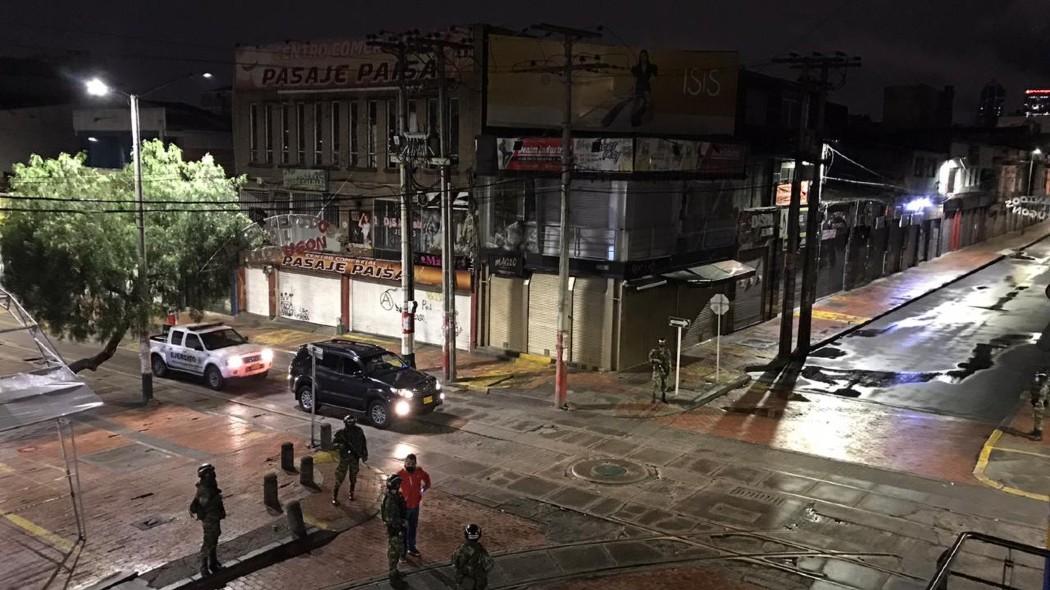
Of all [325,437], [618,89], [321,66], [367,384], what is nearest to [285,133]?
[321,66]

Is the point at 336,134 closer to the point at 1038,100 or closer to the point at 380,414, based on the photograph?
the point at 380,414

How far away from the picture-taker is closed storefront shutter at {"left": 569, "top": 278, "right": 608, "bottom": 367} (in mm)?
25094

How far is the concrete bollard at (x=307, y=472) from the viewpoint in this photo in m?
15.1

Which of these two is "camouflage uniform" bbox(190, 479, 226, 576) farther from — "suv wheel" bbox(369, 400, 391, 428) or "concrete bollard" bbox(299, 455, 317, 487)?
"suv wheel" bbox(369, 400, 391, 428)

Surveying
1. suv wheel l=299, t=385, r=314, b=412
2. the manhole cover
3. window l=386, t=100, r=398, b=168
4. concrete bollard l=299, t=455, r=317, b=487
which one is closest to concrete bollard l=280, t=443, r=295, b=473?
concrete bollard l=299, t=455, r=317, b=487

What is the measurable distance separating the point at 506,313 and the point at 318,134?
10900mm

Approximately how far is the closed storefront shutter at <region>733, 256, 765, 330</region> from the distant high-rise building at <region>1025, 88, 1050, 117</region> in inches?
6654

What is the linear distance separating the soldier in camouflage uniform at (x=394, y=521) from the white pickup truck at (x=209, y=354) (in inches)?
514

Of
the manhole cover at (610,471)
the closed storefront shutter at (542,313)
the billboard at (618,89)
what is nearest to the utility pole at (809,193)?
the billboard at (618,89)

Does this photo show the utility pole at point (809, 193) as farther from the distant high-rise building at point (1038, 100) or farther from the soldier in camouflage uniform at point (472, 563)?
the distant high-rise building at point (1038, 100)

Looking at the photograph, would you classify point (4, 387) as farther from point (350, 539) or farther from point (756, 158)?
point (756, 158)

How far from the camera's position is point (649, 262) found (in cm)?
2533

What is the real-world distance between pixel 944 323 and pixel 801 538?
2459 cm

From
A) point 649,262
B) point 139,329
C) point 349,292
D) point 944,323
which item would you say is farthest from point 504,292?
point 944,323
